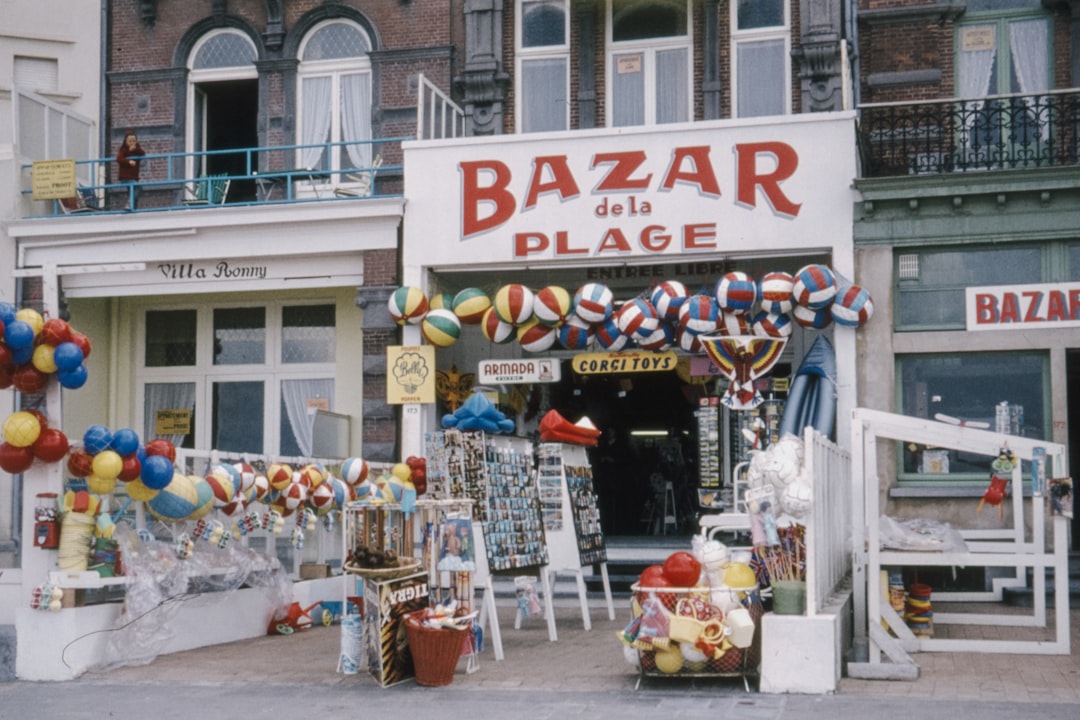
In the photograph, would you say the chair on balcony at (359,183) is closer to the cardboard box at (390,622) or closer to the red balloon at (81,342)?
the red balloon at (81,342)

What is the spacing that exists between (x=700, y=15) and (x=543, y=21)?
216 cm

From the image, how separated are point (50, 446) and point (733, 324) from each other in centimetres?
786

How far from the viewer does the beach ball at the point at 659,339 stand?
15.7 m

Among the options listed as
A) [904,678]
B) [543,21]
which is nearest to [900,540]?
[904,678]

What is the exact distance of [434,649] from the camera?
942 centimetres

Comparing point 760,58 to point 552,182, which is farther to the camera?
point 760,58

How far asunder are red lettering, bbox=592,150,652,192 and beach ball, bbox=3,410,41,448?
798 cm

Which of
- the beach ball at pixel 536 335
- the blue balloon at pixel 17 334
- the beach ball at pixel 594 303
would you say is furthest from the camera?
the beach ball at pixel 536 335

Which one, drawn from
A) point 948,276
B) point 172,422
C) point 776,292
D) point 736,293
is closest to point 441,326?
point 736,293

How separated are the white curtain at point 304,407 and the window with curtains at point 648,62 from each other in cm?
553

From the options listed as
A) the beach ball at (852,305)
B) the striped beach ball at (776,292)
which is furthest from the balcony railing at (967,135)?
the striped beach ball at (776,292)

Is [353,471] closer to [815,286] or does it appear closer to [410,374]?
[410,374]

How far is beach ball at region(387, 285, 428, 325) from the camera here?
16.6 m

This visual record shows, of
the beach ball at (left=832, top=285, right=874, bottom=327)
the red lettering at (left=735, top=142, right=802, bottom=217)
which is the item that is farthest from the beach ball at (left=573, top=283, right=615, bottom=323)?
the beach ball at (left=832, top=285, right=874, bottom=327)
